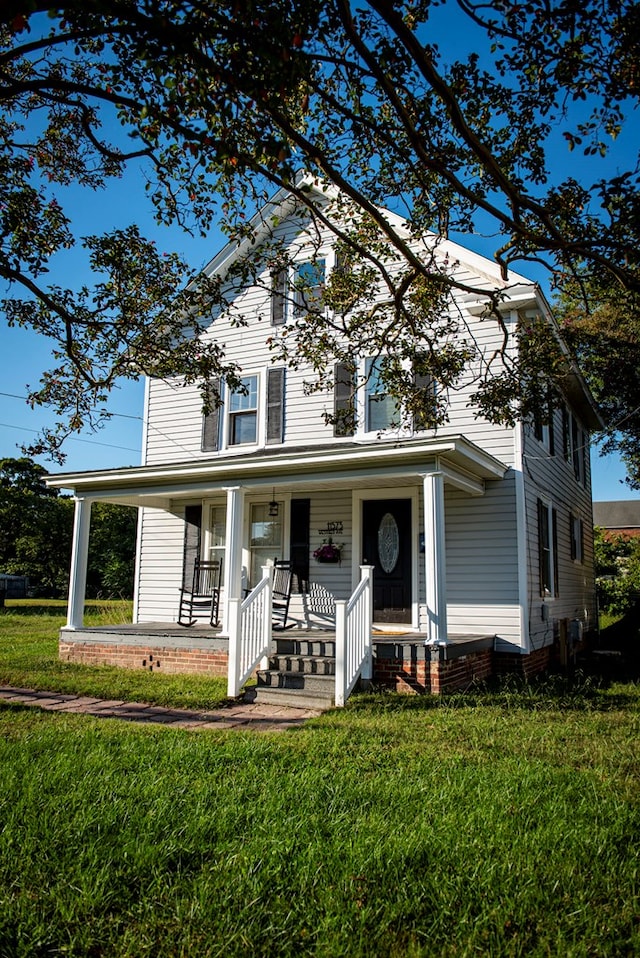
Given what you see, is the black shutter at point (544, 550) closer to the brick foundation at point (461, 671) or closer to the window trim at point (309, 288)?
the brick foundation at point (461, 671)

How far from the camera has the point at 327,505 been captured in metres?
12.0

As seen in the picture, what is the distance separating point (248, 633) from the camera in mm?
8844

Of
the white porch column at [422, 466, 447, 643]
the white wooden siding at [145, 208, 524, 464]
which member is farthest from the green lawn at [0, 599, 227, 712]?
the white wooden siding at [145, 208, 524, 464]

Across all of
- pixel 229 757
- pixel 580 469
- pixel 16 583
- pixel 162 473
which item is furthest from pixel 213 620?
pixel 16 583

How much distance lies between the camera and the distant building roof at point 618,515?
159 ft

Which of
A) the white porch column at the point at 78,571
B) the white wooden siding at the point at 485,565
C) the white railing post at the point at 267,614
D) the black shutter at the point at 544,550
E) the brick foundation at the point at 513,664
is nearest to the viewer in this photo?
the white railing post at the point at 267,614

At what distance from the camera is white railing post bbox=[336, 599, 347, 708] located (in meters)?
7.96

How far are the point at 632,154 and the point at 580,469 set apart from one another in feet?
42.3

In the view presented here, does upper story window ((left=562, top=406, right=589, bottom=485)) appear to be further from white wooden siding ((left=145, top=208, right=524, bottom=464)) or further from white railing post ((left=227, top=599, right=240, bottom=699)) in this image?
white railing post ((left=227, top=599, right=240, bottom=699))

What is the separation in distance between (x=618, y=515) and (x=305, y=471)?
1748 inches

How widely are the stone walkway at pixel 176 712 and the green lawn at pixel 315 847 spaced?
103 cm

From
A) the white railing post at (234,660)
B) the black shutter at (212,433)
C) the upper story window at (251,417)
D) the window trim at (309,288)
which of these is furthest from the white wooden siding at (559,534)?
the black shutter at (212,433)

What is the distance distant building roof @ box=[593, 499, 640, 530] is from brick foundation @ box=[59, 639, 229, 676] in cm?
4303

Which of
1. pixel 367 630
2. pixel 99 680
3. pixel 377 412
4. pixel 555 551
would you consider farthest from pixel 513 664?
pixel 99 680
